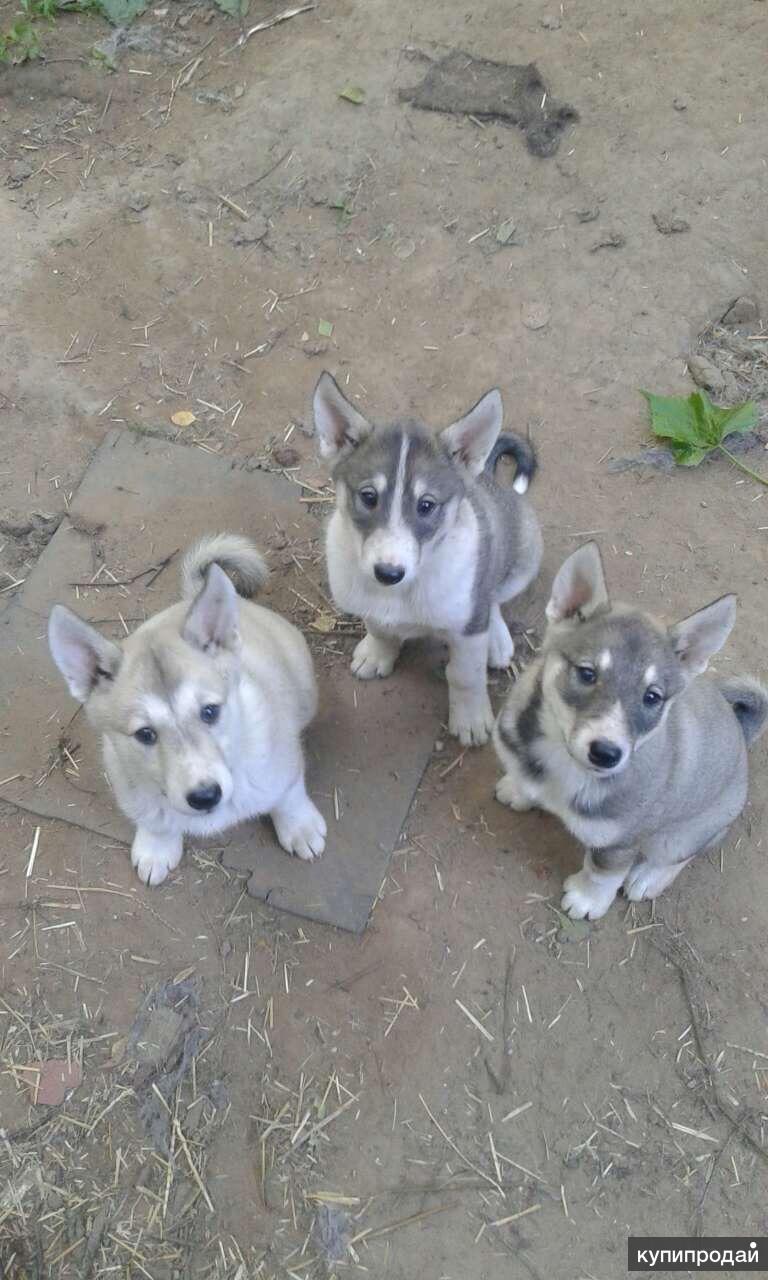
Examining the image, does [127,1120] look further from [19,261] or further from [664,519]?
[19,261]

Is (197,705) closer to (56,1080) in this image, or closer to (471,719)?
(471,719)

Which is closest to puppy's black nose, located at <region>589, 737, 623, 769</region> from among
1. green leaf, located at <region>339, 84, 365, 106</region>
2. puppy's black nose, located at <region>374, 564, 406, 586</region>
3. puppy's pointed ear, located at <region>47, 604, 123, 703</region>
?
puppy's black nose, located at <region>374, 564, 406, 586</region>

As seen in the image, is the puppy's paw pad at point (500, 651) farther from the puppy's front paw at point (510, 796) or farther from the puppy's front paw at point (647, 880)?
the puppy's front paw at point (647, 880)

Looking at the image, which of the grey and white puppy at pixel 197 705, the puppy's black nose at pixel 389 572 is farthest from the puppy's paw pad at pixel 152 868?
the puppy's black nose at pixel 389 572

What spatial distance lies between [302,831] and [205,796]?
1267mm

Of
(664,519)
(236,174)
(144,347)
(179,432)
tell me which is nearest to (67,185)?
(236,174)

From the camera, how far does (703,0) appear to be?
286 inches

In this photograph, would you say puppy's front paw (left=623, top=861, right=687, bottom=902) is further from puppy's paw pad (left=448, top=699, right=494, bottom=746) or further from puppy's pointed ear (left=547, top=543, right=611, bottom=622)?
puppy's pointed ear (left=547, top=543, right=611, bottom=622)

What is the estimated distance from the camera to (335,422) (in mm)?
3986

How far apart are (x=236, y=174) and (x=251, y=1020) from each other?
5953mm

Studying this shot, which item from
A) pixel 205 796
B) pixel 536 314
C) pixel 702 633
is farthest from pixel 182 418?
pixel 702 633

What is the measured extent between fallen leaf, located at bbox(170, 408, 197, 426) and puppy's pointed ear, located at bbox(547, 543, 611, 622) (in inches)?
124

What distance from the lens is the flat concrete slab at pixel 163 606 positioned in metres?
4.36

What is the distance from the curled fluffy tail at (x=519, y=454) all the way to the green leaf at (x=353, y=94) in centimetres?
378
